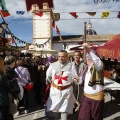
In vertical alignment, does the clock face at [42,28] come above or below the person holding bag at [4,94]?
above

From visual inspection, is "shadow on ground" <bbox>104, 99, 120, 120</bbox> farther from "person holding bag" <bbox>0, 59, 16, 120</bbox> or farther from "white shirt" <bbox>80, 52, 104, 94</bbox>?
"person holding bag" <bbox>0, 59, 16, 120</bbox>

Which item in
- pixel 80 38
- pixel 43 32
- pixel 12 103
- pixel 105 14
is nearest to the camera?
pixel 12 103

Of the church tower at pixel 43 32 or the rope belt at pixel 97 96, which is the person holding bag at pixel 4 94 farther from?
the church tower at pixel 43 32

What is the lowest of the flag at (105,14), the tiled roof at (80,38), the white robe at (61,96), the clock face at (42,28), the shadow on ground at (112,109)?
the shadow on ground at (112,109)

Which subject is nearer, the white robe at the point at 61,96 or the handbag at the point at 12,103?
the handbag at the point at 12,103

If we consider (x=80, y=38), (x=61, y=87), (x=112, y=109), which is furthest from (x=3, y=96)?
(x=80, y=38)

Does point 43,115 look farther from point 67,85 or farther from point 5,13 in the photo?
point 5,13

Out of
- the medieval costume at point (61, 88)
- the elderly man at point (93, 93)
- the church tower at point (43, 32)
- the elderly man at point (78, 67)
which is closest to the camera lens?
the elderly man at point (93, 93)

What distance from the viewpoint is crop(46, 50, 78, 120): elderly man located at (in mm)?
4906

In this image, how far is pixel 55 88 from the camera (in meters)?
4.95

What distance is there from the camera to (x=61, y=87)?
193 inches

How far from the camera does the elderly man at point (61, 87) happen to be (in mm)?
4906

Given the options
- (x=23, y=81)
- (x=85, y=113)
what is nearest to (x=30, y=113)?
(x=23, y=81)

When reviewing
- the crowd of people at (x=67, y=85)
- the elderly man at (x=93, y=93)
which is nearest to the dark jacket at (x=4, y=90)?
the crowd of people at (x=67, y=85)
